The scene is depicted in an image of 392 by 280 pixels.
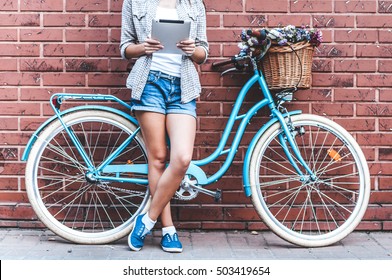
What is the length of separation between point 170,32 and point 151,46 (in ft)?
0.56

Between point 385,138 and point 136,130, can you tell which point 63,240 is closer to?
point 136,130

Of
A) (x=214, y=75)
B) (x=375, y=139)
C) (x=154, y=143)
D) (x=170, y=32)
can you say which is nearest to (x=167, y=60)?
(x=170, y=32)

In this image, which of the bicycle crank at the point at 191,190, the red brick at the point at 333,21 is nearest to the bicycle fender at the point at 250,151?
the bicycle crank at the point at 191,190

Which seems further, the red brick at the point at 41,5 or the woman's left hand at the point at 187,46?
the red brick at the point at 41,5

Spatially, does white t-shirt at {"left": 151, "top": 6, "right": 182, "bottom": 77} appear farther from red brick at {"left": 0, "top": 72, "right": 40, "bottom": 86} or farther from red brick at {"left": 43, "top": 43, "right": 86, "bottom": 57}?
red brick at {"left": 0, "top": 72, "right": 40, "bottom": 86}

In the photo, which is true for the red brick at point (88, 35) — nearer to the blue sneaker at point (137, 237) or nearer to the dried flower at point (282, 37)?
the dried flower at point (282, 37)

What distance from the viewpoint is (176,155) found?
4.62 metres

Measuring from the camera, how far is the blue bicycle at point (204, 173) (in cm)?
494

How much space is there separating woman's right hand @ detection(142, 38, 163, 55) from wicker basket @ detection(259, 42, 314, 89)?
815 mm

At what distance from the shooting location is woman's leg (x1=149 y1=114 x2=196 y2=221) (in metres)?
4.62

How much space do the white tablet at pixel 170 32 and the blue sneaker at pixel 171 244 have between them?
129 cm

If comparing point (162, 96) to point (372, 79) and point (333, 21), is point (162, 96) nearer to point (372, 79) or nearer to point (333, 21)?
point (333, 21)

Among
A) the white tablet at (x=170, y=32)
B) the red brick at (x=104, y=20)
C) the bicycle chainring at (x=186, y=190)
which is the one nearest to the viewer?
the white tablet at (x=170, y=32)

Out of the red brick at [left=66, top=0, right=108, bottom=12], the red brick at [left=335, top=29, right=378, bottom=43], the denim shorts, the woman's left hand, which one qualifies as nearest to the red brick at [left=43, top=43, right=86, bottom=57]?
the red brick at [left=66, top=0, right=108, bottom=12]
